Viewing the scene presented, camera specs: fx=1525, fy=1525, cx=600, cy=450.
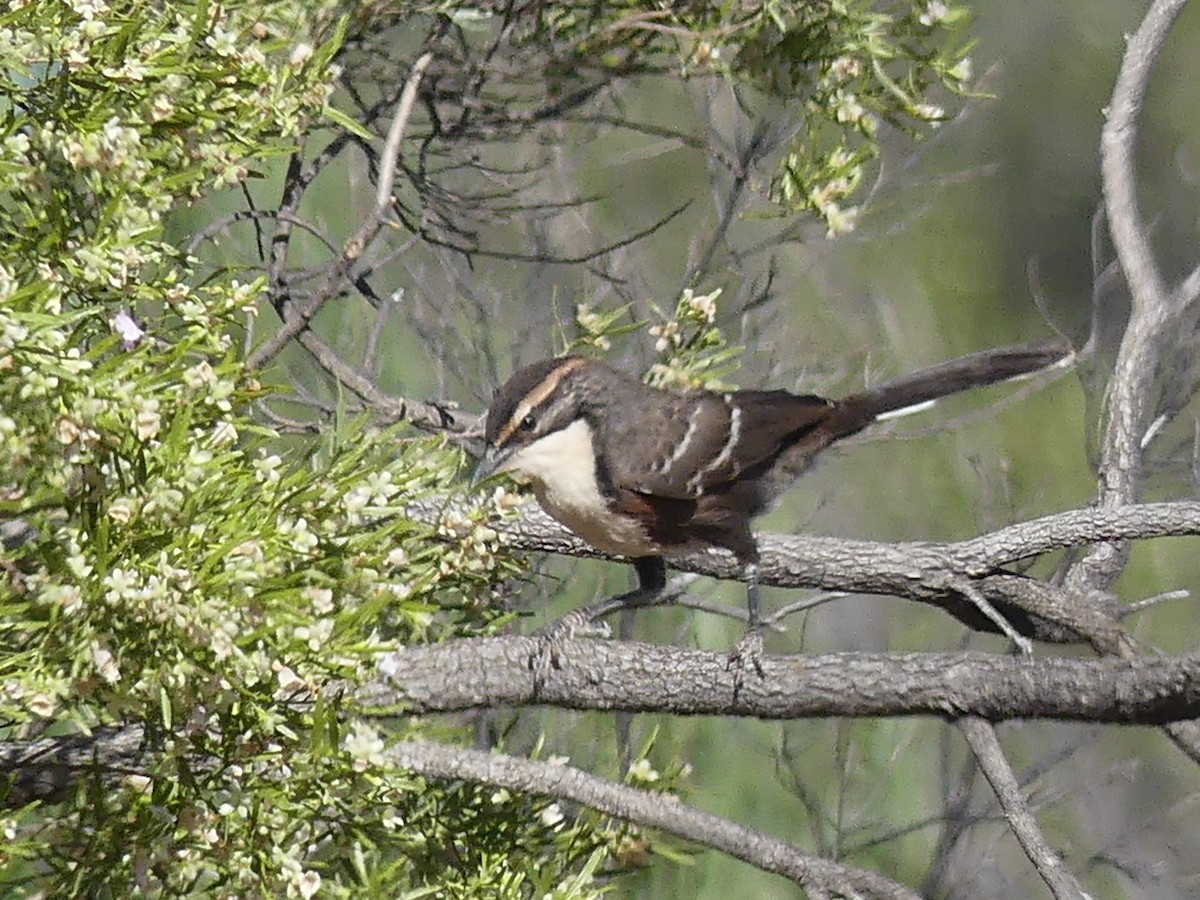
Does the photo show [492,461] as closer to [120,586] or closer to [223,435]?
[223,435]

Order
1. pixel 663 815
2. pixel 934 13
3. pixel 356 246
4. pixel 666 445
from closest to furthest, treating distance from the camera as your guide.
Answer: pixel 663 815, pixel 356 246, pixel 934 13, pixel 666 445

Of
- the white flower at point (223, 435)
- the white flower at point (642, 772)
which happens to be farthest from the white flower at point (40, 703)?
the white flower at point (642, 772)

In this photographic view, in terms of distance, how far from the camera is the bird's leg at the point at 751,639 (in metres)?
2.88

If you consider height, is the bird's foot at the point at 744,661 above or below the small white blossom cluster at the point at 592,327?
below

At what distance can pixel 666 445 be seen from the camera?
149 inches

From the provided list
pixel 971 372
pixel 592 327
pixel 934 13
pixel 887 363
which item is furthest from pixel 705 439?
pixel 887 363

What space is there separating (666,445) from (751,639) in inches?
29.6

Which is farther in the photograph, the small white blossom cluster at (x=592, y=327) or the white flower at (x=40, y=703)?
the small white blossom cluster at (x=592, y=327)

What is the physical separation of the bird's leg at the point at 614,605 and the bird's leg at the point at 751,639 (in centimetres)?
25

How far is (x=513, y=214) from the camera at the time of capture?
4398 mm

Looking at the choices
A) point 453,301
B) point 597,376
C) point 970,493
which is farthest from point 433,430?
point 970,493

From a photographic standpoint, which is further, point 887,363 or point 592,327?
point 887,363

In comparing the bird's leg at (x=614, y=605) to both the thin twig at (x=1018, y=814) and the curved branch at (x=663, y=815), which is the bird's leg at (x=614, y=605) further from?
the thin twig at (x=1018, y=814)

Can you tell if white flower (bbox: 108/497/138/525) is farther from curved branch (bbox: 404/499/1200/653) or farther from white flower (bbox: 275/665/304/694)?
curved branch (bbox: 404/499/1200/653)
